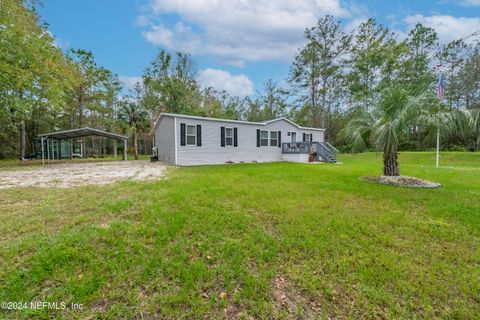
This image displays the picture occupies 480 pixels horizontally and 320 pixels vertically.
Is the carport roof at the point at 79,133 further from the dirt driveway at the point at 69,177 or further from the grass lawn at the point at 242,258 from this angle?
the grass lawn at the point at 242,258

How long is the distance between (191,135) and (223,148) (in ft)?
7.10

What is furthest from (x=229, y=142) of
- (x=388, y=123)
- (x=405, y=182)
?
(x=405, y=182)

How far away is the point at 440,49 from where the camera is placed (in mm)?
20719

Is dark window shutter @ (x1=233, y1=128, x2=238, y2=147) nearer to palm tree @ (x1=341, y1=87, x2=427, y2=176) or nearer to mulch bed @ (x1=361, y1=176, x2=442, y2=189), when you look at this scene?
palm tree @ (x1=341, y1=87, x2=427, y2=176)

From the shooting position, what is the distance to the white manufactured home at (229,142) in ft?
38.3

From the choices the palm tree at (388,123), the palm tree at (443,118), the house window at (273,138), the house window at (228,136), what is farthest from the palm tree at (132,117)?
the palm tree at (443,118)

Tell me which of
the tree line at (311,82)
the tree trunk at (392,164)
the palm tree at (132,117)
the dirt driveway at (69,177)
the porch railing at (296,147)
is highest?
the tree line at (311,82)

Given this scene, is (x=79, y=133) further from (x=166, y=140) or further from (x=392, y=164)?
(x=392, y=164)

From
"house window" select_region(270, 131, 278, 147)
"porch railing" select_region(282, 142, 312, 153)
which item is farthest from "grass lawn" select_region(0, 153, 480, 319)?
"house window" select_region(270, 131, 278, 147)

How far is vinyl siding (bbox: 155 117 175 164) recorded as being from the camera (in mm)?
11844

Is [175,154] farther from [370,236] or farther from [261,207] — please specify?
[370,236]

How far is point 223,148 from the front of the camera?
13.0 metres

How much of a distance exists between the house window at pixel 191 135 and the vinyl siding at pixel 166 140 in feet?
2.64

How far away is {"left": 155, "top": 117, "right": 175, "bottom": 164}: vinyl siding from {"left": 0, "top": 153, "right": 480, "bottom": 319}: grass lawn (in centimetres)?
799
